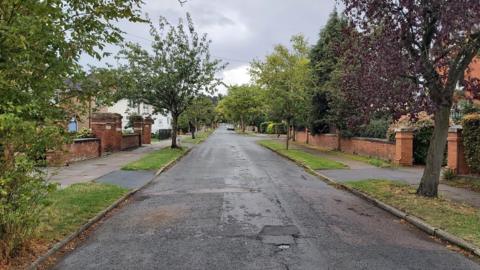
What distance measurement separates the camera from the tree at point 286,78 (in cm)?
3166

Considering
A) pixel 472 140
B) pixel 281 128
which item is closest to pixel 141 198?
pixel 472 140

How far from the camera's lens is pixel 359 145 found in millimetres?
27141

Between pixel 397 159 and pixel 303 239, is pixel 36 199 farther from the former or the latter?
pixel 397 159

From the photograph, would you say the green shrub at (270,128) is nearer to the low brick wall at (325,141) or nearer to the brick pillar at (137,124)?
the low brick wall at (325,141)

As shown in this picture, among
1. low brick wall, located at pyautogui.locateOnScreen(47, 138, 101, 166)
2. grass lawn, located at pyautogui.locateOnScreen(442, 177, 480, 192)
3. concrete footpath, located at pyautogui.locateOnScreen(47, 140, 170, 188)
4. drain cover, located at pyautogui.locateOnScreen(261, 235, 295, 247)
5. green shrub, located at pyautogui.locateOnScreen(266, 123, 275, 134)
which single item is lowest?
drain cover, located at pyautogui.locateOnScreen(261, 235, 295, 247)

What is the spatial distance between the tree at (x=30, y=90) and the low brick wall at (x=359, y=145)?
58.5 ft

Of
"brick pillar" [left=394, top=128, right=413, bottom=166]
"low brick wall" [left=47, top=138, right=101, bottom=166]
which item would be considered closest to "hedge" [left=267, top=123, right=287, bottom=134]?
"low brick wall" [left=47, top=138, right=101, bottom=166]

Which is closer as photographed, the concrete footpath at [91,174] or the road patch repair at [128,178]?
the road patch repair at [128,178]

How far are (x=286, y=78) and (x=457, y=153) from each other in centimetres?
1777

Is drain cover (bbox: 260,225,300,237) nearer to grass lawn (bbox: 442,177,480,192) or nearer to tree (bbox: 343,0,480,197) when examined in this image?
tree (bbox: 343,0,480,197)

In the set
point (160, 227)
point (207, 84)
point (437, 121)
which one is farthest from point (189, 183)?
point (207, 84)

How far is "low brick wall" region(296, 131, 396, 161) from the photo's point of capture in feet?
74.6

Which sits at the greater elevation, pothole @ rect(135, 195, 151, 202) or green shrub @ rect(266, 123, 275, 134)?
green shrub @ rect(266, 123, 275, 134)

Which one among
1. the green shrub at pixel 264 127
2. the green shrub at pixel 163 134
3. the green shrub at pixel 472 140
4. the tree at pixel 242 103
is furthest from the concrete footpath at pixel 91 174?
the green shrub at pixel 264 127
